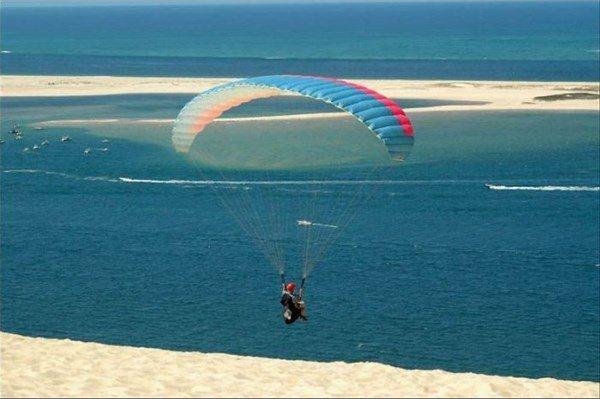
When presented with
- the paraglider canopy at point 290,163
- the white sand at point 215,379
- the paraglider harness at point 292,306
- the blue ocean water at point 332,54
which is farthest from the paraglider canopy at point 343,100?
the blue ocean water at point 332,54

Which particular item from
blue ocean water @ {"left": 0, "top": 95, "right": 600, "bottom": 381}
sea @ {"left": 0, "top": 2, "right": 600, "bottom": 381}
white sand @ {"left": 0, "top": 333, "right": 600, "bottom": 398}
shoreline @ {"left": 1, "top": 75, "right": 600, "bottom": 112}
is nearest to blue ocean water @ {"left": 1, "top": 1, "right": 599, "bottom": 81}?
shoreline @ {"left": 1, "top": 75, "right": 600, "bottom": 112}

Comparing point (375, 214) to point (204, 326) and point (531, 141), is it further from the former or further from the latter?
point (531, 141)

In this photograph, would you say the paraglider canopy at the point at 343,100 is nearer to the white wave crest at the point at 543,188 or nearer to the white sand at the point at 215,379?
the white sand at the point at 215,379

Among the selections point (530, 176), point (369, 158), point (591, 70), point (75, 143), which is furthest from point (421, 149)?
point (591, 70)

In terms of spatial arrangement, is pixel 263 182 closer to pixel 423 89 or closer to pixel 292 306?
pixel 292 306

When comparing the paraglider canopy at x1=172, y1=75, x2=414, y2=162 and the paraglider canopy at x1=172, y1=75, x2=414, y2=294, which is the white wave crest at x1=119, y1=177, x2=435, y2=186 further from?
the paraglider canopy at x1=172, y1=75, x2=414, y2=162
